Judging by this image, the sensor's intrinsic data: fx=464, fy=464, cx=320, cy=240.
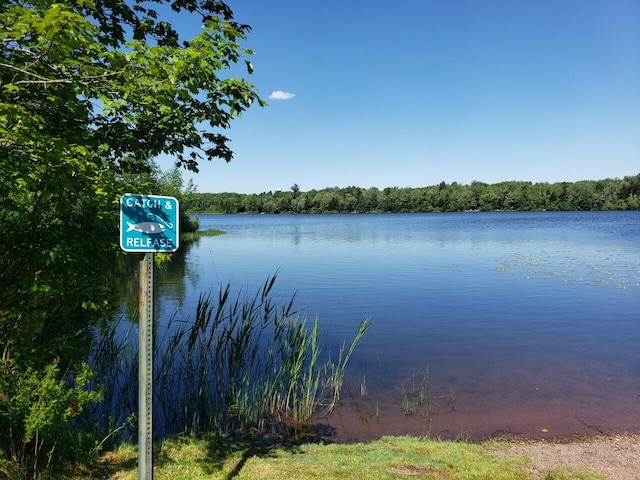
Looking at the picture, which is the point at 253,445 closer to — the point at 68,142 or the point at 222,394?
the point at 222,394

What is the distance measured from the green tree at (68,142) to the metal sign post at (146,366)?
1243 mm

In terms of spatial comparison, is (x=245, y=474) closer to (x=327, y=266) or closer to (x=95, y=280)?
(x=95, y=280)

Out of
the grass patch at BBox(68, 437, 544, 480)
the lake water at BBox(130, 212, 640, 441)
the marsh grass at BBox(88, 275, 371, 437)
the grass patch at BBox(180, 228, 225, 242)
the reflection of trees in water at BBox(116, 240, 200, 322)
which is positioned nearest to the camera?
the grass patch at BBox(68, 437, 544, 480)

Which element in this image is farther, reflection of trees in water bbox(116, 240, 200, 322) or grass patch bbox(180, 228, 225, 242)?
grass patch bbox(180, 228, 225, 242)

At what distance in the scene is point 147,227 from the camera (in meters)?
3.50

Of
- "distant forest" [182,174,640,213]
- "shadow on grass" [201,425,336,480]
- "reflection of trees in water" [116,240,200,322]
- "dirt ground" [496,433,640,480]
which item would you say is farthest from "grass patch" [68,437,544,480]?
"distant forest" [182,174,640,213]

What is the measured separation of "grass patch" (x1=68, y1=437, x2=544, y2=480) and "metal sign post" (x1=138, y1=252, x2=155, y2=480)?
189 cm

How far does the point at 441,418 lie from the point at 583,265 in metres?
23.6

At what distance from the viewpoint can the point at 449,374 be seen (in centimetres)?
1108

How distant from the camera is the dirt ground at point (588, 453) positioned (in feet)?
20.5

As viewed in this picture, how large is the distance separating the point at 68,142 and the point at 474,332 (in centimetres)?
1297

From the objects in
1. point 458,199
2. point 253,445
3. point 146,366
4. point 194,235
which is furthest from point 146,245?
point 458,199

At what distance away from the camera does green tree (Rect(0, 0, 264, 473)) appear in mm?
3848

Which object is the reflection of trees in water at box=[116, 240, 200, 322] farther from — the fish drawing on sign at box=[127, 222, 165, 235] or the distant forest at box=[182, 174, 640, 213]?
the distant forest at box=[182, 174, 640, 213]
